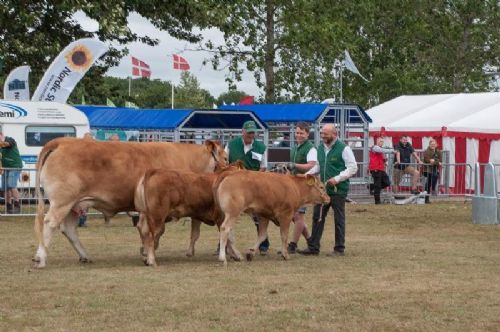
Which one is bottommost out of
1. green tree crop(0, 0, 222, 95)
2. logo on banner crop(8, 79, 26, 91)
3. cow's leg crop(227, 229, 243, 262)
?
cow's leg crop(227, 229, 243, 262)

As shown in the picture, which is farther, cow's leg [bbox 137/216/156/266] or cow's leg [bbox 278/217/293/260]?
cow's leg [bbox 278/217/293/260]

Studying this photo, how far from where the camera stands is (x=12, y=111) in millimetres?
24562

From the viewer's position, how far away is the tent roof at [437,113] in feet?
107

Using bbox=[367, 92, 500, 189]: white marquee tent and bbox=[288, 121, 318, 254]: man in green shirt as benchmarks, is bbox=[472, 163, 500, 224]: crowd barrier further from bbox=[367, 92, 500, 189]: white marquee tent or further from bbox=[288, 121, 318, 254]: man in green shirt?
bbox=[367, 92, 500, 189]: white marquee tent

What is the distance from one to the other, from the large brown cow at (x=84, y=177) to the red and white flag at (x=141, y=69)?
37.5 metres

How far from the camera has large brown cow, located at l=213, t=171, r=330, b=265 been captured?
43.1 feet

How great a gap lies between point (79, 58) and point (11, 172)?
4989 millimetres

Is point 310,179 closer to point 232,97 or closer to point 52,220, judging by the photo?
point 52,220

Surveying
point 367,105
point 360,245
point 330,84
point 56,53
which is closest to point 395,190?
point 56,53

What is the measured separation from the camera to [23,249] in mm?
15453

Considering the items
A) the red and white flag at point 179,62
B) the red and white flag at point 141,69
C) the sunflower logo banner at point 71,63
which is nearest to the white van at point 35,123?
the sunflower logo banner at point 71,63

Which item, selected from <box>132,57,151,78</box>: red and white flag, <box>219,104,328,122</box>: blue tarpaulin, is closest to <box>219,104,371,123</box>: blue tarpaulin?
<box>219,104,328,122</box>: blue tarpaulin

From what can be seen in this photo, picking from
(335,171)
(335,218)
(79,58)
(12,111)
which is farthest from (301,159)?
(79,58)

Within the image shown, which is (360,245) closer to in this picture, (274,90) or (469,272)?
(469,272)
